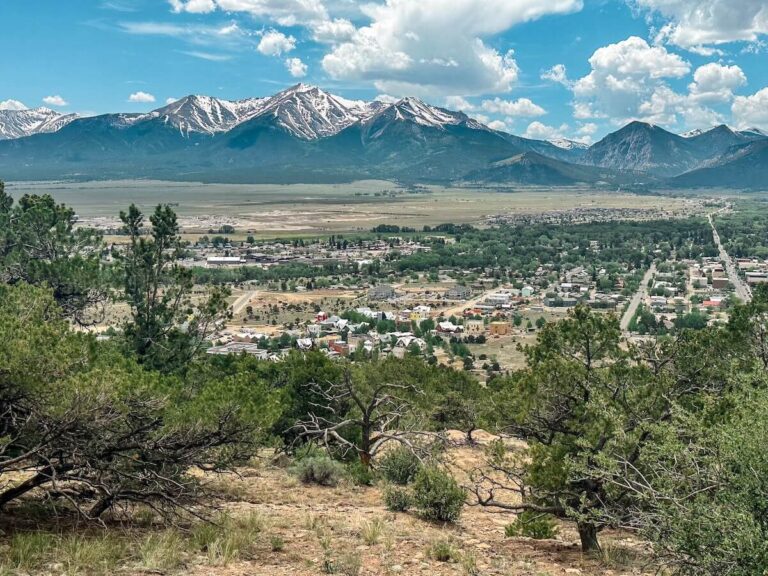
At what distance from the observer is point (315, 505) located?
470 inches

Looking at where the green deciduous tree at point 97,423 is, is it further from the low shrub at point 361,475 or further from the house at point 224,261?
the house at point 224,261

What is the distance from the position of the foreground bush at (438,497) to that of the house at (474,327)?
52100mm

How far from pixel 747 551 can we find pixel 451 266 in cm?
10641

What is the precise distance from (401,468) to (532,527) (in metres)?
4.32

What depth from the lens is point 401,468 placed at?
14000 mm

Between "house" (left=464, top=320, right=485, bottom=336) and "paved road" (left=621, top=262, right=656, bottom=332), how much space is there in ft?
42.9

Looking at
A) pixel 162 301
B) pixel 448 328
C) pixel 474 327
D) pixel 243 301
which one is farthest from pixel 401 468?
pixel 243 301

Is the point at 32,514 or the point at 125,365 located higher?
the point at 125,365

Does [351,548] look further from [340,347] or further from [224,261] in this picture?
[224,261]

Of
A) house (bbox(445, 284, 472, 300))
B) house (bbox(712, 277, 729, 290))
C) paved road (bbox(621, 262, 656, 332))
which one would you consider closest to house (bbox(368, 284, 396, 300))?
house (bbox(445, 284, 472, 300))

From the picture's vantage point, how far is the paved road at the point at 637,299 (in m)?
65.6

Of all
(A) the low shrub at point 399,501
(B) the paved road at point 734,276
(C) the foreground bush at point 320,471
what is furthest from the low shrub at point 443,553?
(B) the paved road at point 734,276

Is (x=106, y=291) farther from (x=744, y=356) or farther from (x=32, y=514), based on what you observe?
(x=744, y=356)

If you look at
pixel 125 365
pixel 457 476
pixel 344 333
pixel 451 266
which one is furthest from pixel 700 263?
pixel 125 365
